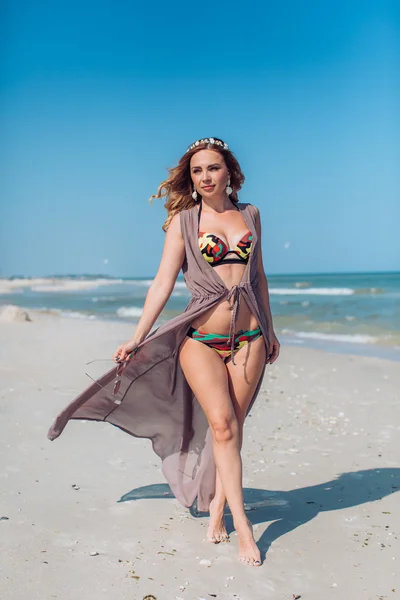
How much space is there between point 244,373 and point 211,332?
302mm

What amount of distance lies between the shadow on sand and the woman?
360mm

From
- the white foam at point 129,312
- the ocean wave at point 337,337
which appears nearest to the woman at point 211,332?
the ocean wave at point 337,337

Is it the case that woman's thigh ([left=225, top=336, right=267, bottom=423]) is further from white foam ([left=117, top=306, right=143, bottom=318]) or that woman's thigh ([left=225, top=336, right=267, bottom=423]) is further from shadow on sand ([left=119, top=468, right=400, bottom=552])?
white foam ([left=117, top=306, right=143, bottom=318])

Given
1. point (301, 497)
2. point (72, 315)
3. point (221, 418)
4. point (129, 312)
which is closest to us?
point (221, 418)

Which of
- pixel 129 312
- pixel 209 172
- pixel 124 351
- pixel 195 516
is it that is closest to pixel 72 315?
pixel 129 312

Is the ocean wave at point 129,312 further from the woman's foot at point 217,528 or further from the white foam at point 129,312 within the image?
the woman's foot at point 217,528

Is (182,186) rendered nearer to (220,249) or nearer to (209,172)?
(209,172)

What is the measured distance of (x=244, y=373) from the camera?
3.55 metres

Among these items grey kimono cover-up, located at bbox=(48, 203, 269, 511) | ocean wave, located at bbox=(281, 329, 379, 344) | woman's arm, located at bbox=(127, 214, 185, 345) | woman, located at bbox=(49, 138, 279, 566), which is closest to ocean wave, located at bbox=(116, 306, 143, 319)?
ocean wave, located at bbox=(281, 329, 379, 344)

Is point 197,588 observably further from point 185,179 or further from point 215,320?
point 185,179

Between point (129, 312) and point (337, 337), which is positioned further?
point (129, 312)

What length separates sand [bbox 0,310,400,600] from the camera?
3.04m

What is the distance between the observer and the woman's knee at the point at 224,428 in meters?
3.43

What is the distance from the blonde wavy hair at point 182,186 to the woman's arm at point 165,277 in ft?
0.62
